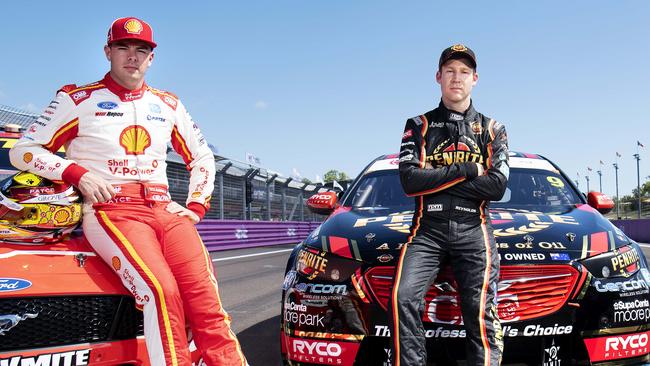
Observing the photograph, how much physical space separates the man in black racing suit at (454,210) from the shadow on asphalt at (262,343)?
1759mm

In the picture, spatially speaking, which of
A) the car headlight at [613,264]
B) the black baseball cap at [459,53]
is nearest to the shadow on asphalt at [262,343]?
the car headlight at [613,264]

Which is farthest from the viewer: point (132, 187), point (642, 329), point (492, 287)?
point (642, 329)

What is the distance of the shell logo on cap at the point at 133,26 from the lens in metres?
2.66

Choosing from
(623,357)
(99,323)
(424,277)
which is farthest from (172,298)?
(623,357)

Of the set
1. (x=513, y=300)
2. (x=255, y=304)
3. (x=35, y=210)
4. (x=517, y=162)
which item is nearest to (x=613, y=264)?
(x=513, y=300)

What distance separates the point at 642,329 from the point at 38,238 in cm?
286

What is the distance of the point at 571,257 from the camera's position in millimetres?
3043

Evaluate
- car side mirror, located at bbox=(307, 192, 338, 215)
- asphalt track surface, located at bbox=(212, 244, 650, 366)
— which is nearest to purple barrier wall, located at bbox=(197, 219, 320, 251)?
asphalt track surface, located at bbox=(212, 244, 650, 366)

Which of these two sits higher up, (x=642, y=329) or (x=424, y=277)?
(x=424, y=277)

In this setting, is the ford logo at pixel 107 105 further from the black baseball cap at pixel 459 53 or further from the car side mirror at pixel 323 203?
the car side mirror at pixel 323 203

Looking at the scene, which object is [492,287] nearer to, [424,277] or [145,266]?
[424,277]

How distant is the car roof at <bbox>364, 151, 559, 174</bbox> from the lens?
187 inches

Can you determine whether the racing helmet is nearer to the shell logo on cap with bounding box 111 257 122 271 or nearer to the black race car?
the shell logo on cap with bounding box 111 257 122 271

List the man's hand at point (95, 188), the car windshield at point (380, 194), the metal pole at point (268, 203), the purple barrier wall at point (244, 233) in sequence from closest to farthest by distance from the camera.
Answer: the man's hand at point (95, 188)
the car windshield at point (380, 194)
the purple barrier wall at point (244, 233)
the metal pole at point (268, 203)
